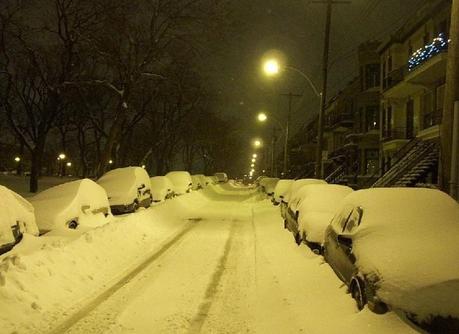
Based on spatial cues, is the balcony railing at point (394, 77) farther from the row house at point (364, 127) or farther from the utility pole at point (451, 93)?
the utility pole at point (451, 93)

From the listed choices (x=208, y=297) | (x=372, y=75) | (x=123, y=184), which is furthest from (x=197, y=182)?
(x=208, y=297)

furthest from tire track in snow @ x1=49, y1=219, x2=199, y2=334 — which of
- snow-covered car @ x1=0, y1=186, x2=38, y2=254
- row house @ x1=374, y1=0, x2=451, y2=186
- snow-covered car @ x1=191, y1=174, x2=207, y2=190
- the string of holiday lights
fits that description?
snow-covered car @ x1=191, y1=174, x2=207, y2=190

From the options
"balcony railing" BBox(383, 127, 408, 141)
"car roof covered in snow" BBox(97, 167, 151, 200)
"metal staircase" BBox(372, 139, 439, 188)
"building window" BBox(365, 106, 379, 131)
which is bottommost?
"car roof covered in snow" BBox(97, 167, 151, 200)

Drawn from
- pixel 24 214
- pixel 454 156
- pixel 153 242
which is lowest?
pixel 153 242

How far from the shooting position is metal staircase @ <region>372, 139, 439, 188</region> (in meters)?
23.5

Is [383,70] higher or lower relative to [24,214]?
higher

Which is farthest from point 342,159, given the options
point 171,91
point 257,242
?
point 257,242

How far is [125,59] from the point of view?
29000 millimetres

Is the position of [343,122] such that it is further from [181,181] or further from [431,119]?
[431,119]

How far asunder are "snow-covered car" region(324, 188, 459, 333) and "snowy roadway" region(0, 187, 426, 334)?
0.27 metres

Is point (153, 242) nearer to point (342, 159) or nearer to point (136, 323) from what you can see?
point (136, 323)

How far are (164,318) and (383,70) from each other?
31.9m

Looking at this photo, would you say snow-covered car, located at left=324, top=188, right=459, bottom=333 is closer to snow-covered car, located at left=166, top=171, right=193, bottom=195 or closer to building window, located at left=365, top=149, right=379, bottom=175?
snow-covered car, located at left=166, top=171, right=193, bottom=195

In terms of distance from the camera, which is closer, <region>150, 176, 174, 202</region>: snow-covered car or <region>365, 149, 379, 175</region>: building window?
<region>150, 176, 174, 202</region>: snow-covered car
